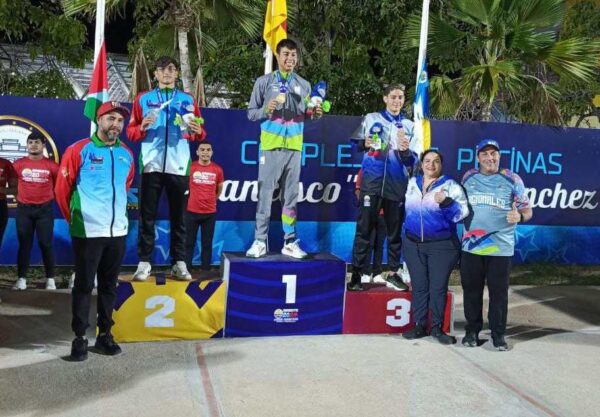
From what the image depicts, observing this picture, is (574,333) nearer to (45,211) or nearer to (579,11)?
(45,211)

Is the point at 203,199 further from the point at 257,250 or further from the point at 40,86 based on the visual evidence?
the point at 40,86

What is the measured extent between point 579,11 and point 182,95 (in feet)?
38.9

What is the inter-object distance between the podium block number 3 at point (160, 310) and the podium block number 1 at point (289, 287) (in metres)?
0.95

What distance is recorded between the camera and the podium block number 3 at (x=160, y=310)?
5.28m

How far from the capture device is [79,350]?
15.8ft

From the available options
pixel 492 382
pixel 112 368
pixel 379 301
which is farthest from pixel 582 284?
pixel 112 368

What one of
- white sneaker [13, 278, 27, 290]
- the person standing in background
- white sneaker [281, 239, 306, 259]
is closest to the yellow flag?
white sneaker [281, 239, 306, 259]

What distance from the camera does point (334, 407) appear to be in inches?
161

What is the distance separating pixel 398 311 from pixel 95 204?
9.14 feet

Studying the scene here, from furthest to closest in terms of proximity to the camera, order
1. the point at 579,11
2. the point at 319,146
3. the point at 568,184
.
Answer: the point at 579,11, the point at 568,184, the point at 319,146

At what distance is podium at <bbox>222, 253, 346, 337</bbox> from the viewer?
551 centimetres

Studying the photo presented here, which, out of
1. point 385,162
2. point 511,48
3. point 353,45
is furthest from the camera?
point 353,45

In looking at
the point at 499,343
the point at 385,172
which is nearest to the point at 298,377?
the point at 499,343

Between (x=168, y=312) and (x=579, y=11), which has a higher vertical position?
(x=579, y=11)
